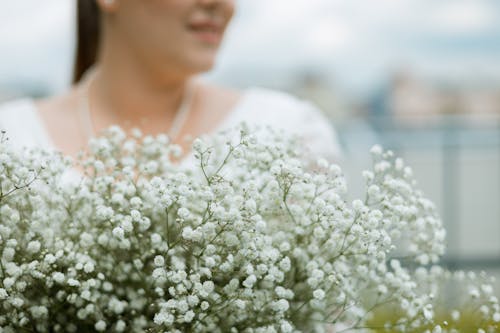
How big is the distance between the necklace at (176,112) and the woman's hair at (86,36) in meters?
0.09

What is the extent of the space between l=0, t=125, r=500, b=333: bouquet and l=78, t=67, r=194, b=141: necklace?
1060 mm

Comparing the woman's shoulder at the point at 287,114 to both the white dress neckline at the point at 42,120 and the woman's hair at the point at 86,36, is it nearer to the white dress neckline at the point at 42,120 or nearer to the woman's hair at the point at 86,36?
the white dress neckline at the point at 42,120

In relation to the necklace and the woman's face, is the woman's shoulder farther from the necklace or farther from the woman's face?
the woman's face

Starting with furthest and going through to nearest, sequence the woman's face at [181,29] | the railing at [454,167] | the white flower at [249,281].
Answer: the railing at [454,167] < the woman's face at [181,29] < the white flower at [249,281]

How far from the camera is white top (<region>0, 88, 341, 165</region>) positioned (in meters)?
2.25

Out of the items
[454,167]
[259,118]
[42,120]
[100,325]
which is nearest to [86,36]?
[42,120]

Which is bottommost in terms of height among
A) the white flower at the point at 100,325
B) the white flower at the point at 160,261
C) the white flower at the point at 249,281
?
the white flower at the point at 100,325

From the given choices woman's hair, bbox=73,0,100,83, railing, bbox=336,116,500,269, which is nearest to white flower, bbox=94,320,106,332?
woman's hair, bbox=73,0,100,83

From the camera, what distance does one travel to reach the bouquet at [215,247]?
971 mm

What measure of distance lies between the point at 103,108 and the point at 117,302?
4.12 feet

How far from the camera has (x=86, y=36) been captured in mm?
2365

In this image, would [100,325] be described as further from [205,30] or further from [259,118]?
[259,118]

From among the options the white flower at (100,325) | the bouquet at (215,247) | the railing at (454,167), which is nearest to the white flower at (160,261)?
the bouquet at (215,247)

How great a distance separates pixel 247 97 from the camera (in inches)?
94.0
